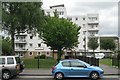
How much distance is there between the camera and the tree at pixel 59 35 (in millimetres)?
43125

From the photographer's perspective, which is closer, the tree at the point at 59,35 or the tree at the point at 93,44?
the tree at the point at 59,35

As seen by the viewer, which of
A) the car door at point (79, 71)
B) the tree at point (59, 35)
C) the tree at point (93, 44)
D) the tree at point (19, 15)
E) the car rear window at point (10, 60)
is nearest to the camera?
the car door at point (79, 71)

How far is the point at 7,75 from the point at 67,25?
27.9 metres

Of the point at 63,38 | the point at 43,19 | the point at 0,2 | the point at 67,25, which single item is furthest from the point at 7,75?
the point at 67,25

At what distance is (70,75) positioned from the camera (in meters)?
18.6

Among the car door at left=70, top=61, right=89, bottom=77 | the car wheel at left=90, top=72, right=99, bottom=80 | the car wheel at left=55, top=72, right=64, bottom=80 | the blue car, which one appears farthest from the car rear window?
the car wheel at left=90, top=72, right=99, bottom=80

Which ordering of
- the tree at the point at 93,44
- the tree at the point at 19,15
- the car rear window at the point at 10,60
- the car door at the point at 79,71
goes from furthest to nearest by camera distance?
the tree at the point at 93,44, the tree at the point at 19,15, the car rear window at the point at 10,60, the car door at the point at 79,71

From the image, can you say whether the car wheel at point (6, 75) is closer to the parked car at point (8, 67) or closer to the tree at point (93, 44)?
the parked car at point (8, 67)

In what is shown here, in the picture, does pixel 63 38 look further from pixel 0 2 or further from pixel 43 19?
pixel 0 2

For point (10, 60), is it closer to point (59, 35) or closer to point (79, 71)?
point (79, 71)

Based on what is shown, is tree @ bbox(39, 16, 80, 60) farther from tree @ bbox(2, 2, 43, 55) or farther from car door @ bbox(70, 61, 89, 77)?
car door @ bbox(70, 61, 89, 77)

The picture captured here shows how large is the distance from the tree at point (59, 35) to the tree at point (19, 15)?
206 inches

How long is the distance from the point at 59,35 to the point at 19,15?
8.62 m

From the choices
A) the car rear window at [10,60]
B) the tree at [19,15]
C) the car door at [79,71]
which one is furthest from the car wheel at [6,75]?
the tree at [19,15]
